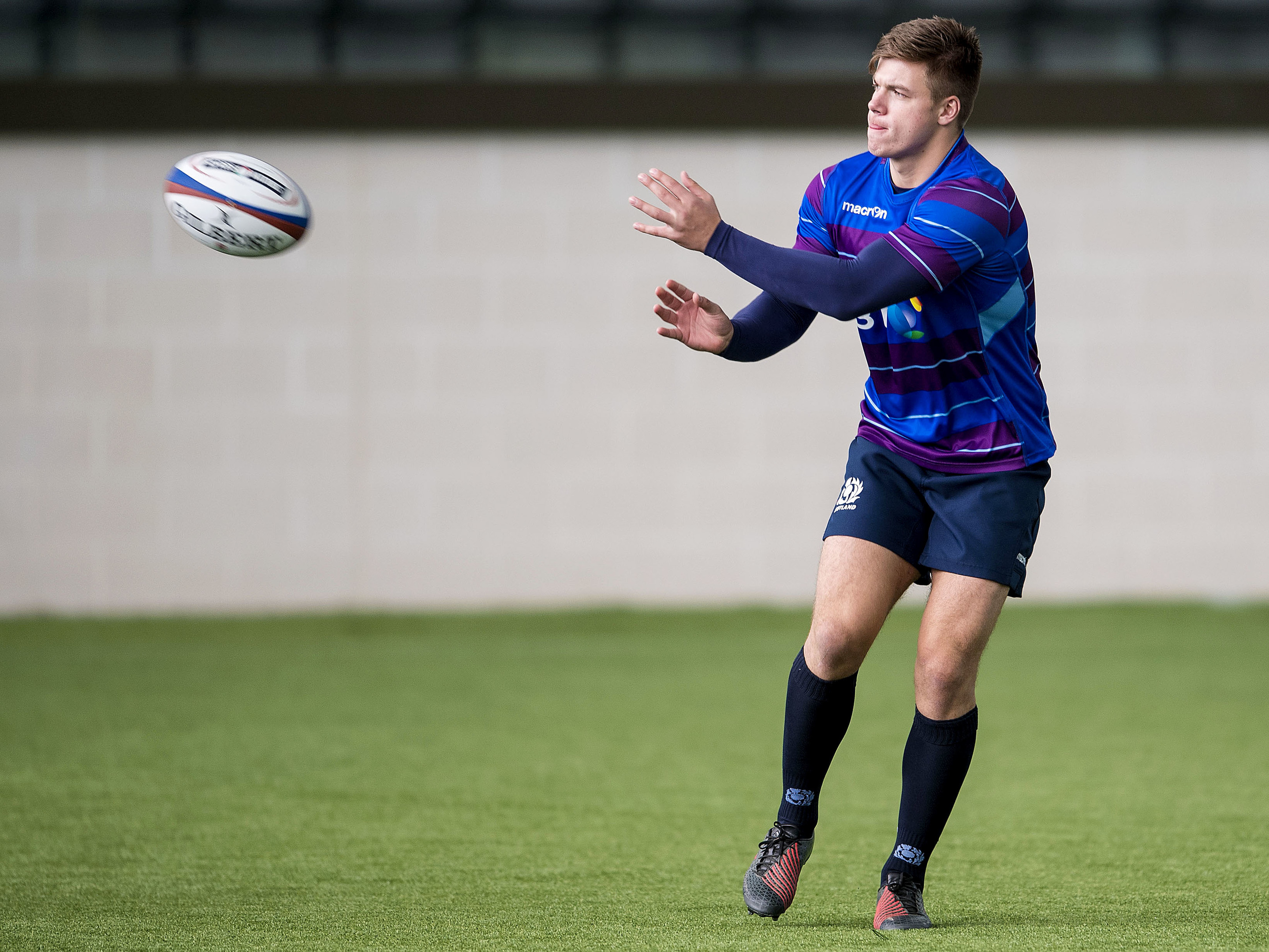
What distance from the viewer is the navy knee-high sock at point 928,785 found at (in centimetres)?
240

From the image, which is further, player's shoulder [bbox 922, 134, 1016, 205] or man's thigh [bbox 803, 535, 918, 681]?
man's thigh [bbox 803, 535, 918, 681]

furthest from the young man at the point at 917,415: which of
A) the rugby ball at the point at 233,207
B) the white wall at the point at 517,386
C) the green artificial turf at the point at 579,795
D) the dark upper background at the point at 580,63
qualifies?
the dark upper background at the point at 580,63

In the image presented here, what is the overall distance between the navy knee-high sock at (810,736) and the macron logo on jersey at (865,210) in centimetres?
74

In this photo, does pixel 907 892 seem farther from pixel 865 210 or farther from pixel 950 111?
pixel 950 111

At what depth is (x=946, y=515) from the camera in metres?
2.40

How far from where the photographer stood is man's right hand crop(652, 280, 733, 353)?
8.23 ft

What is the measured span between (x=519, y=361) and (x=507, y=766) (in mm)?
3318

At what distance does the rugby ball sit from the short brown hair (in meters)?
1.29

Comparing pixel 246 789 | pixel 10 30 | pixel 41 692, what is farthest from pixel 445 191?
pixel 246 789

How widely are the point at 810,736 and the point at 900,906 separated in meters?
0.31

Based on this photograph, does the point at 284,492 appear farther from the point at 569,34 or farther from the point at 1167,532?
the point at 1167,532

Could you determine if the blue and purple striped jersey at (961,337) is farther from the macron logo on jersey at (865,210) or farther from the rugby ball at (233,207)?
the rugby ball at (233,207)

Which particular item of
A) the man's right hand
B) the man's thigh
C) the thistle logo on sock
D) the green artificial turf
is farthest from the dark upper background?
the thistle logo on sock

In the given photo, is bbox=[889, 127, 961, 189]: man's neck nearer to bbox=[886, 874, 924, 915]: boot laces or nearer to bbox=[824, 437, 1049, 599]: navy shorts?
bbox=[824, 437, 1049, 599]: navy shorts
